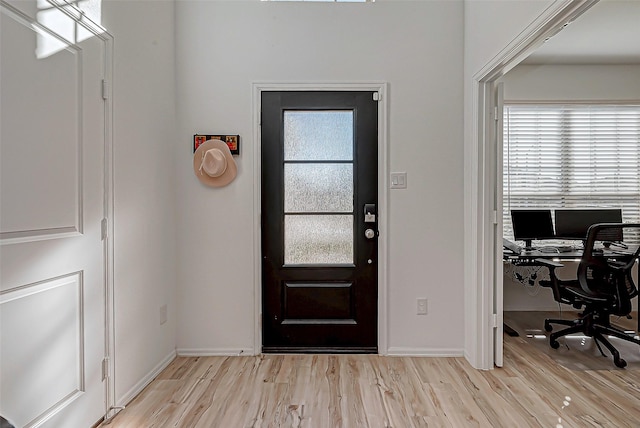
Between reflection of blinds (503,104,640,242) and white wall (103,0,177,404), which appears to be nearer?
white wall (103,0,177,404)

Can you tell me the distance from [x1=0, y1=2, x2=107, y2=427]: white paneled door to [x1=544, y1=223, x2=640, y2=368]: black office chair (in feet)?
10.9

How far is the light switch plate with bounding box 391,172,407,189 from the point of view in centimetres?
300

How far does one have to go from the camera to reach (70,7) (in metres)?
1.86

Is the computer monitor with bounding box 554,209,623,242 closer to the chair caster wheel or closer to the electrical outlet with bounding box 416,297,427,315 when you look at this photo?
the chair caster wheel

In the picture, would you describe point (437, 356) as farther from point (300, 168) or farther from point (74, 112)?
point (74, 112)

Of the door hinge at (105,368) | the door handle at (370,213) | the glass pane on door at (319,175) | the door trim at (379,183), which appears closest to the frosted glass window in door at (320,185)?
the glass pane on door at (319,175)

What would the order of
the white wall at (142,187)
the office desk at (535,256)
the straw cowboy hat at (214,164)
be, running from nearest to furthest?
the white wall at (142,187)
the straw cowboy hat at (214,164)
the office desk at (535,256)

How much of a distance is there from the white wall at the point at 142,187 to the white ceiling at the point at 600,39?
125 inches

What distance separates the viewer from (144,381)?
8.32 feet

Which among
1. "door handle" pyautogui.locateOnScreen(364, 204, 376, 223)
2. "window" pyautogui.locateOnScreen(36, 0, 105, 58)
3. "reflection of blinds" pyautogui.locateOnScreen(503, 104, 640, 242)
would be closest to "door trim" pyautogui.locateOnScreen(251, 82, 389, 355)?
"door handle" pyautogui.locateOnScreen(364, 204, 376, 223)

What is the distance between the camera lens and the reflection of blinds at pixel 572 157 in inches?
165

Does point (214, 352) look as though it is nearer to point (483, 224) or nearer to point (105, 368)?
point (105, 368)

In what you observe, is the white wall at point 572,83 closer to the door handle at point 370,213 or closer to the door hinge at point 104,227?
the door handle at point 370,213

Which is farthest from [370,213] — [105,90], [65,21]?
[65,21]
